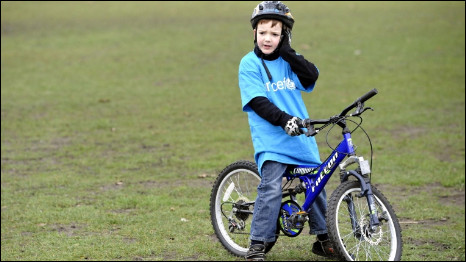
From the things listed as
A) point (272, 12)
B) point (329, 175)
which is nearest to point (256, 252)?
point (329, 175)

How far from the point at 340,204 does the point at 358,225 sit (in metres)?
0.20

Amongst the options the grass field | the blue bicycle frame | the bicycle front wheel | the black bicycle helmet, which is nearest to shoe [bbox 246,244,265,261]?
the blue bicycle frame

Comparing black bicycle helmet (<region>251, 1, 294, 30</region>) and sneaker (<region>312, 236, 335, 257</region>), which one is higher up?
black bicycle helmet (<region>251, 1, 294, 30</region>)

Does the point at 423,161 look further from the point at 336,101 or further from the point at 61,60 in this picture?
the point at 61,60

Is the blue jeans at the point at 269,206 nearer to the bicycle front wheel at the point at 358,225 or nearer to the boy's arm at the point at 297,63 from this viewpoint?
the bicycle front wheel at the point at 358,225

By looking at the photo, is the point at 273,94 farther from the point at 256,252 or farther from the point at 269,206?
the point at 256,252

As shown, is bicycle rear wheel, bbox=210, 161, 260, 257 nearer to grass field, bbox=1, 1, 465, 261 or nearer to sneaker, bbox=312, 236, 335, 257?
→ grass field, bbox=1, 1, 465, 261

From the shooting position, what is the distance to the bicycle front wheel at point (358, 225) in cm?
502

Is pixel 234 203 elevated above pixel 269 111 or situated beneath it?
situated beneath

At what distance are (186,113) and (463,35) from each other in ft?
37.7

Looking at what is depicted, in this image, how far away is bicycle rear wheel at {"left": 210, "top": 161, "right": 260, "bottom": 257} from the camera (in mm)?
6184

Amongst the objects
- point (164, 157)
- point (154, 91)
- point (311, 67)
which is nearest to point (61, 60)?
point (154, 91)

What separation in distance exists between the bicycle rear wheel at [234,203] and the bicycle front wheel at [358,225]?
41.5 inches

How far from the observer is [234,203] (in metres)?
6.23
